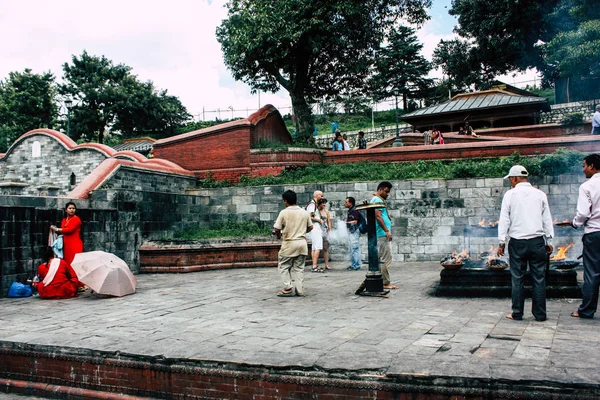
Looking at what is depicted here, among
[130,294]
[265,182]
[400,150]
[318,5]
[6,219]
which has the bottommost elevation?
[130,294]

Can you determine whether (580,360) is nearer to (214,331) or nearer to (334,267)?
(214,331)

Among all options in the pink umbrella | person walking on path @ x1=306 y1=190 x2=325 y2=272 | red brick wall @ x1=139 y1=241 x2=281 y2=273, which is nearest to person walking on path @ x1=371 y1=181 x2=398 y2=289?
person walking on path @ x1=306 y1=190 x2=325 y2=272

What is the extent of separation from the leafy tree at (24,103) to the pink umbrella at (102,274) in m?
31.9

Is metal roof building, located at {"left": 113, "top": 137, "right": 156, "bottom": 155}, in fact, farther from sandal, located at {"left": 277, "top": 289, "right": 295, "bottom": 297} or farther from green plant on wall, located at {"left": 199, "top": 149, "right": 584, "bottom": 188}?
sandal, located at {"left": 277, "top": 289, "right": 295, "bottom": 297}

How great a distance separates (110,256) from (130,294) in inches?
29.5

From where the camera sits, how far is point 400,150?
14.5 m

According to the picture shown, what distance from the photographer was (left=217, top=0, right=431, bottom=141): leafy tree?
57.8 feet

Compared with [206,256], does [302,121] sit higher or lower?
higher

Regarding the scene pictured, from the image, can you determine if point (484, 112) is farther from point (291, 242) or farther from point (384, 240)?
point (291, 242)

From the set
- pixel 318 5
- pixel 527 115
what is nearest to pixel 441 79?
pixel 527 115

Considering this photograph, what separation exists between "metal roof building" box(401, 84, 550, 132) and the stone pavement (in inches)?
652

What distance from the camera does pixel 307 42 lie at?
18.1m

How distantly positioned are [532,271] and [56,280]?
7.24 meters

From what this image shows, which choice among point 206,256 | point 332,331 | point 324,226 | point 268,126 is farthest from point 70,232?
point 268,126
